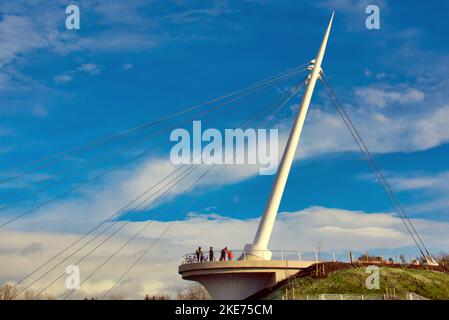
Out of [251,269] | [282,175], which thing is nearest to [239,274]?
[251,269]

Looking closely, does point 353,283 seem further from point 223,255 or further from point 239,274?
point 223,255

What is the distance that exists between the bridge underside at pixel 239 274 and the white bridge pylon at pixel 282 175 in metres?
1.11

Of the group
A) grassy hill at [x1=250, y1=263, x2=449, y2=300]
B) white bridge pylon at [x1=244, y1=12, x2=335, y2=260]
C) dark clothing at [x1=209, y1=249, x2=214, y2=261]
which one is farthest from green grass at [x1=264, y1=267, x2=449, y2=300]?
dark clothing at [x1=209, y1=249, x2=214, y2=261]

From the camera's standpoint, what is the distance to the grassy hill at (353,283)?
37.1 metres

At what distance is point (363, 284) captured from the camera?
125 ft

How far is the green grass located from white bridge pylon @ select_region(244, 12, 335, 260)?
3.54 metres

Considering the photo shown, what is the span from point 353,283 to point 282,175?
10139 millimetres

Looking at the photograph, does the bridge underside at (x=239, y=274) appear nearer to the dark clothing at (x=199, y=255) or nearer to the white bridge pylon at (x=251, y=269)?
the white bridge pylon at (x=251, y=269)

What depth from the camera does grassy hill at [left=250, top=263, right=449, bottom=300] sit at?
122ft

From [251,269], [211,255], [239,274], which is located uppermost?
[211,255]

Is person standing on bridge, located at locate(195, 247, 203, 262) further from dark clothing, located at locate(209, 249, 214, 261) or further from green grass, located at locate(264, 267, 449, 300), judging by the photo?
green grass, located at locate(264, 267, 449, 300)
